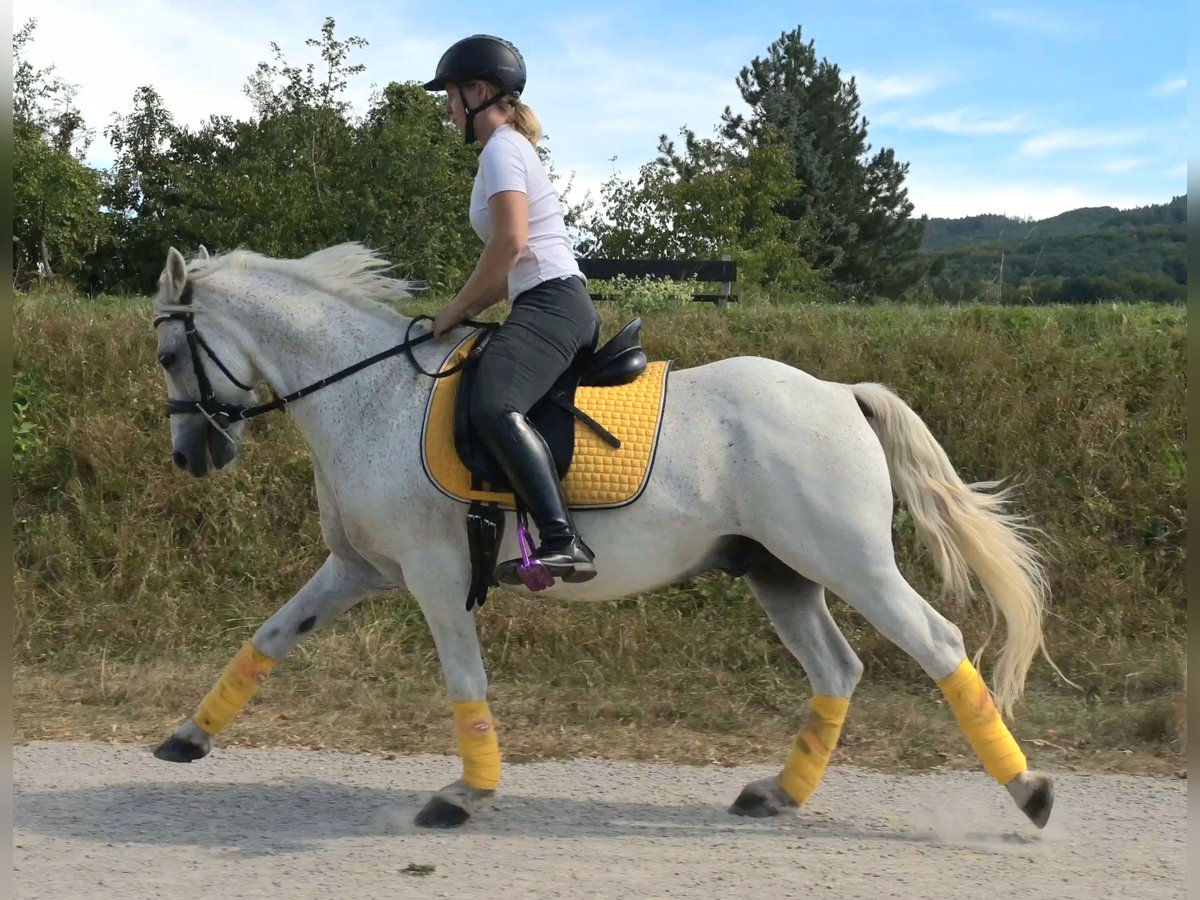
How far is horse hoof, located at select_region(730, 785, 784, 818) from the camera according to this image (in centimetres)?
443

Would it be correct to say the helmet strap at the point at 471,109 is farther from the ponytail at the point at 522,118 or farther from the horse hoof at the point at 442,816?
the horse hoof at the point at 442,816

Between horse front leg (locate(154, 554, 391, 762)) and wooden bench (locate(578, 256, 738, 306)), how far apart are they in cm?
793

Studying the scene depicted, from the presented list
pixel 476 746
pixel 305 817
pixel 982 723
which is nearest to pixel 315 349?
pixel 476 746

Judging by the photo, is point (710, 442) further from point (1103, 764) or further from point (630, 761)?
point (1103, 764)

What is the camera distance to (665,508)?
14.0ft

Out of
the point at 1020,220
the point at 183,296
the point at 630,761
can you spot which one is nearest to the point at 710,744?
the point at 630,761

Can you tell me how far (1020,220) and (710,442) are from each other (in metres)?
19.2

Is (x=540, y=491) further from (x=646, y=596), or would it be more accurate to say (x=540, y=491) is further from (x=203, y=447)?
(x=646, y=596)

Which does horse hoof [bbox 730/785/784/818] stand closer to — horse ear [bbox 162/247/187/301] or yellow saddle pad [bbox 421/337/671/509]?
yellow saddle pad [bbox 421/337/671/509]

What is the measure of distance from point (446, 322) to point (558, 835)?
2.05 metres

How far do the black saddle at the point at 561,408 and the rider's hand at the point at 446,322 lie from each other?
Answer: 15cm

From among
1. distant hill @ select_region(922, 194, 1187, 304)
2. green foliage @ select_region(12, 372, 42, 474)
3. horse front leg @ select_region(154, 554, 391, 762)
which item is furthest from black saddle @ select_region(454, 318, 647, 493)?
green foliage @ select_region(12, 372, 42, 474)

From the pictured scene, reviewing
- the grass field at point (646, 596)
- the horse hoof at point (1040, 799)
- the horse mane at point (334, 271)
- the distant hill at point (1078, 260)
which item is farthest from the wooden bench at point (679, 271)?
the horse hoof at point (1040, 799)

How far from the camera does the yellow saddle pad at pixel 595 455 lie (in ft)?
14.0
